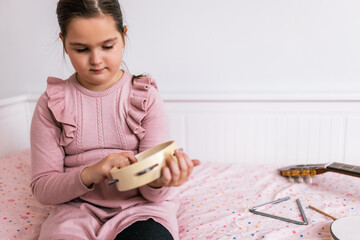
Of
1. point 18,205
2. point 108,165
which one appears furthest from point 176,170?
point 18,205

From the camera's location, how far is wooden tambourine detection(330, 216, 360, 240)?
2.58ft

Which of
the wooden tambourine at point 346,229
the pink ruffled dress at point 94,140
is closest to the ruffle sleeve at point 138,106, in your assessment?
the pink ruffled dress at point 94,140

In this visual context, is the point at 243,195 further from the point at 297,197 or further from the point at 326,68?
the point at 326,68

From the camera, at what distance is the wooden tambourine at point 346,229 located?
0.79 meters

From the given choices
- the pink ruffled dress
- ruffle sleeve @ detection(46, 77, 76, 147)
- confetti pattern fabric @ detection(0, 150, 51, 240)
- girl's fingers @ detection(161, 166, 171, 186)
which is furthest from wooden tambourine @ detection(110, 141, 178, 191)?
confetti pattern fabric @ detection(0, 150, 51, 240)

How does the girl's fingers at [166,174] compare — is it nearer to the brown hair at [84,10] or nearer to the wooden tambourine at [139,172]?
the wooden tambourine at [139,172]

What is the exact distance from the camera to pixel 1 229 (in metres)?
0.94

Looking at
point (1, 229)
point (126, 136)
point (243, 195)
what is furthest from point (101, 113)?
point (243, 195)

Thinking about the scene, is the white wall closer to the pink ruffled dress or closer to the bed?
the bed

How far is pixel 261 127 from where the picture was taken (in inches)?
57.9

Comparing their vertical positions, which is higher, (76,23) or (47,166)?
(76,23)

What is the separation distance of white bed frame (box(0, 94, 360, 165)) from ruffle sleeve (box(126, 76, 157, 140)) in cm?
56

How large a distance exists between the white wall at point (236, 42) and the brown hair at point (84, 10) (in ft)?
2.18

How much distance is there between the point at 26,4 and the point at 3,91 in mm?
446
